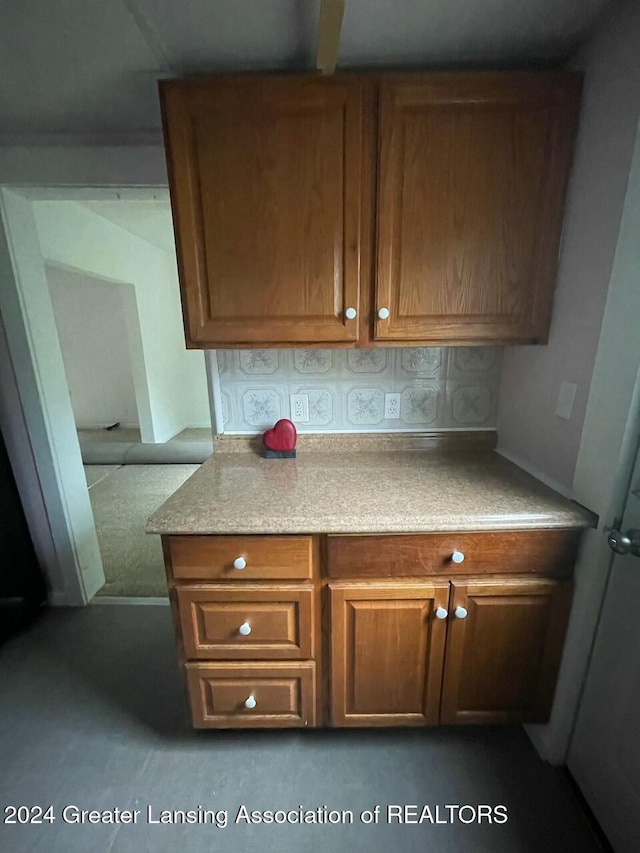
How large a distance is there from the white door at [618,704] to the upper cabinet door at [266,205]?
1.02 metres

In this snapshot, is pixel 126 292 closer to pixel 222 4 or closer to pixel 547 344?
pixel 222 4

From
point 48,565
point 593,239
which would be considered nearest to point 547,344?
point 593,239

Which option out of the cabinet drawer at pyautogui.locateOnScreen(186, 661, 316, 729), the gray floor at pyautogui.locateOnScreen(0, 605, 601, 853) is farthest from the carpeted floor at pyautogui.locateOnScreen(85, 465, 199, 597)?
the cabinet drawer at pyautogui.locateOnScreen(186, 661, 316, 729)

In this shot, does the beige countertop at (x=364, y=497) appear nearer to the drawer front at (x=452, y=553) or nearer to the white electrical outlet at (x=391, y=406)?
the drawer front at (x=452, y=553)

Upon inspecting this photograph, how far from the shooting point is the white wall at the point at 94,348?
4.71 m

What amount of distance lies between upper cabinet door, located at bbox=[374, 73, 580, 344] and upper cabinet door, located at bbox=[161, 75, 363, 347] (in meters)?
0.12

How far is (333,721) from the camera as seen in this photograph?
1165mm

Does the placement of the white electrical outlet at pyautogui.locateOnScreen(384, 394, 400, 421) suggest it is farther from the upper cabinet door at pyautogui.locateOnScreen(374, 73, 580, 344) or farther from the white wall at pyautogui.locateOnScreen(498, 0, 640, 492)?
the white wall at pyautogui.locateOnScreen(498, 0, 640, 492)

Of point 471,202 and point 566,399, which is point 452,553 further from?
point 471,202

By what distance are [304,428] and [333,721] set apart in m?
1.04

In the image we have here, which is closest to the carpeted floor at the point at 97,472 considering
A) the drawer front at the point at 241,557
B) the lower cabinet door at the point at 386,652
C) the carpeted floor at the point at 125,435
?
the carpeted floor at the point at 125,435

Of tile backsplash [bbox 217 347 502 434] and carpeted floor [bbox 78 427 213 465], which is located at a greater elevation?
tile backsplash [bbox 217 347 502 434]

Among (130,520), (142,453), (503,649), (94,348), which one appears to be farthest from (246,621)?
(94,348)

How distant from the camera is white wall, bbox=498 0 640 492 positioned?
87 centimetres
